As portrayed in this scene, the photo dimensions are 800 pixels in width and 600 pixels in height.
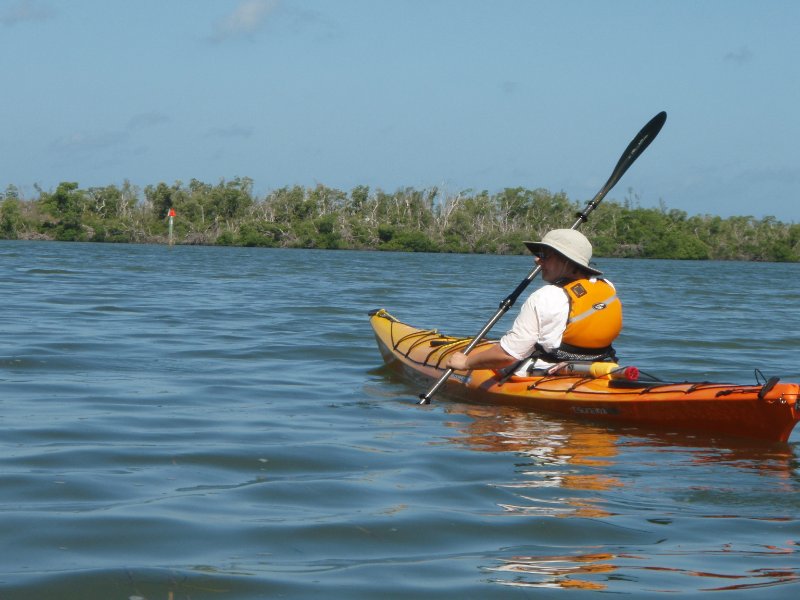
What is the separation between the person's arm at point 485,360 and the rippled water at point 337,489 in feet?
0.94

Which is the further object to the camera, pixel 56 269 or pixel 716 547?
pixel 56 269

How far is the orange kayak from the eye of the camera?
5.28 m

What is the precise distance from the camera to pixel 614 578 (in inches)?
123

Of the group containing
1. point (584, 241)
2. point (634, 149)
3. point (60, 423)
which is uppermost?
point (634, 149)

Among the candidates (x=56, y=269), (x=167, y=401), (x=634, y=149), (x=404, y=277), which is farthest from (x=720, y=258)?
(x=167, y=401)

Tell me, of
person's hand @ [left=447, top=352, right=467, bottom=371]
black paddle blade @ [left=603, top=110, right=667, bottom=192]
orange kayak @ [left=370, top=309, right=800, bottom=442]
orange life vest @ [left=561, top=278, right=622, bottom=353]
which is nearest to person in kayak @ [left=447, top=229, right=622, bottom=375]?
orange life vest @ [left=561, top=278, right=622, bottom=353]

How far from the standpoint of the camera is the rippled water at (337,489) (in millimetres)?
3104

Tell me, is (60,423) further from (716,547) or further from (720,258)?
(720,258)

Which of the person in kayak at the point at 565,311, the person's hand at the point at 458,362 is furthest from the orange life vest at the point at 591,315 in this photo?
the person's hand at the point at 458,362

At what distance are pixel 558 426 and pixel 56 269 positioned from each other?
16.9 metres

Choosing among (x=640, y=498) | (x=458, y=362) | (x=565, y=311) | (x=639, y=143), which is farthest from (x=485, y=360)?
(x=639, y=143)

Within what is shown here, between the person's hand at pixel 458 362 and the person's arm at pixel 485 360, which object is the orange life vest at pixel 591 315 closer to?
the person's arm at pixel 485 360

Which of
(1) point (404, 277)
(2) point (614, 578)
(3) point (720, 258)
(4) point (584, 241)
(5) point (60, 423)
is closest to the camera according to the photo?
(2) point (614, 578)

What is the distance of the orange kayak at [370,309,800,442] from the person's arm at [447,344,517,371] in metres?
0.23
